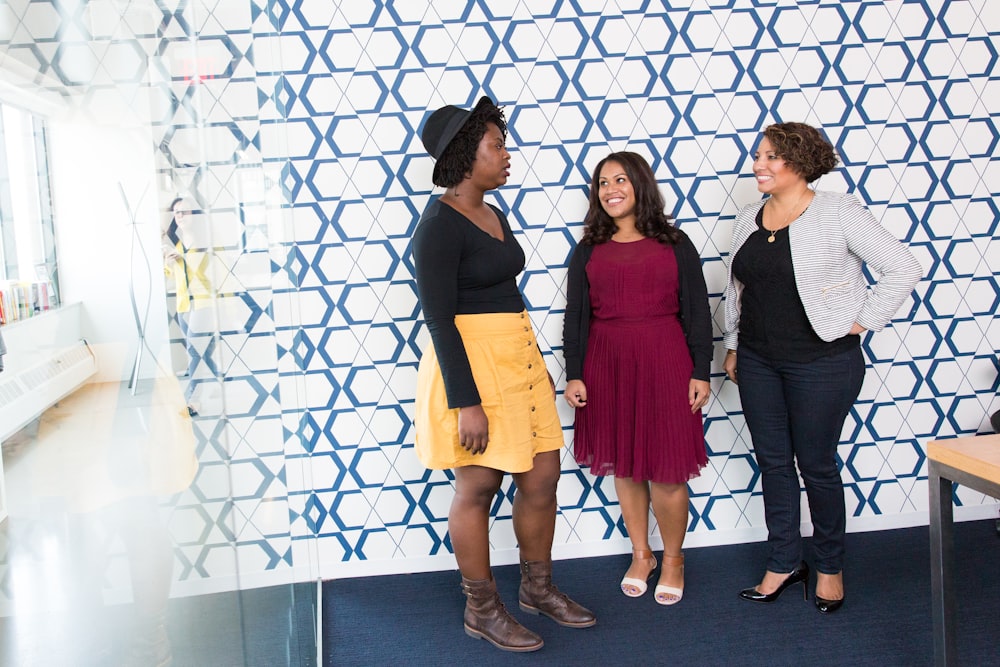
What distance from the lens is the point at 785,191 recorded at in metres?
2.80

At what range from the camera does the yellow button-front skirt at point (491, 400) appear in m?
2.60

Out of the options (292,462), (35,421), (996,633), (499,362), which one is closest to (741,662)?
(996,633)

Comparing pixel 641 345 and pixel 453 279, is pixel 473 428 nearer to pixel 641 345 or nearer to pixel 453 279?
pixel 453 279

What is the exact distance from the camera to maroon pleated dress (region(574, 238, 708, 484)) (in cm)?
293

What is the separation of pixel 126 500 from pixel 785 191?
2444 mm

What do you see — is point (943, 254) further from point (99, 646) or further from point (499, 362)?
point (99, 646)

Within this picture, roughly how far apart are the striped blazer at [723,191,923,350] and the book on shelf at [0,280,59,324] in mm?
2453

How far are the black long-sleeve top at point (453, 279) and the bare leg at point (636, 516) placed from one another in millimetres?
872

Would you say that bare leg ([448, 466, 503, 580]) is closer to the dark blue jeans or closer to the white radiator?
the dark blue jeans

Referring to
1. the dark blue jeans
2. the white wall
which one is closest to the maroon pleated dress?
the dark blue jeans

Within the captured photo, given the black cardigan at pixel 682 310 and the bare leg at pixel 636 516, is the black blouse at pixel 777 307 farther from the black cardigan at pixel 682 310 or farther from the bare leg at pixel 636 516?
the bare leg at pixel 636 516

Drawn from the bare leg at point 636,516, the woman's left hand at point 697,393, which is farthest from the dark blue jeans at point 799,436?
the bare leg at point 636,516

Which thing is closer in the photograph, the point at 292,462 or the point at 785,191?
the point at 292,462

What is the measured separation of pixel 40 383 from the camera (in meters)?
0.67
